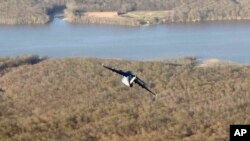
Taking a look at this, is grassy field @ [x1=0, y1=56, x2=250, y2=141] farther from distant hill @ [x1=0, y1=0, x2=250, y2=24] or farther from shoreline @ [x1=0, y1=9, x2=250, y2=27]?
distant hill @ [x1=0, y1=0, x2=250, y2=24]

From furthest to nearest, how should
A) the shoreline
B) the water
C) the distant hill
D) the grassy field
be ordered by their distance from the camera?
the distant hill, the shoreline, the water, the grassy field

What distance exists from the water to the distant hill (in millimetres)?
3623

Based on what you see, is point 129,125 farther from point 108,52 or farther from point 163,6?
point 163,6

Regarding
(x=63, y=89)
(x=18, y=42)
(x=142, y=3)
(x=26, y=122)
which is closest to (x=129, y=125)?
(x=26, y=122)

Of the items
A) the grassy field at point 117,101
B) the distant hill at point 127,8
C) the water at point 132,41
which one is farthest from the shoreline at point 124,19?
the grassy field at point 117,101

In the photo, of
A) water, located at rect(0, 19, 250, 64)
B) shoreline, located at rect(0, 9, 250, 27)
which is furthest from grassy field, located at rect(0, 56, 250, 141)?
shoreline, located at rect(0, 9, 250, 27)

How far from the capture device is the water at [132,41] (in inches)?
1282

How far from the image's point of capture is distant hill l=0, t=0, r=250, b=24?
158ft

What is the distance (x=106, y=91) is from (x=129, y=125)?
587 cm

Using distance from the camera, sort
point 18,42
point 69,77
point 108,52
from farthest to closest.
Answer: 1. point 18,42
2. point 108,52
3. point 69,77

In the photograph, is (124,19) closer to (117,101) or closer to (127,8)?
(127,8)

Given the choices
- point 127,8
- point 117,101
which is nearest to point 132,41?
point 117,101

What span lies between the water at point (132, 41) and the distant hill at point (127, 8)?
11.9ft

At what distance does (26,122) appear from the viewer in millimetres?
18828
